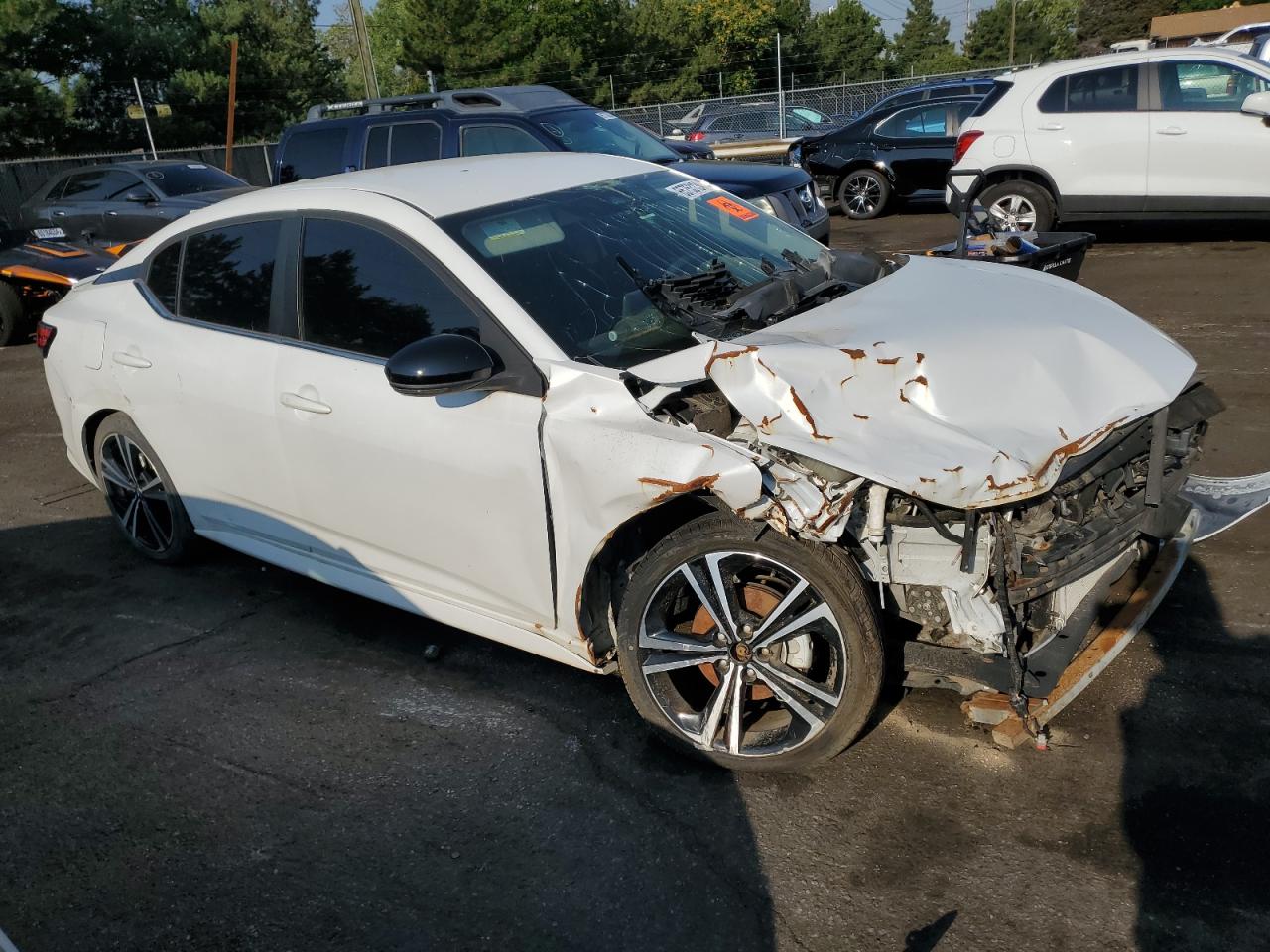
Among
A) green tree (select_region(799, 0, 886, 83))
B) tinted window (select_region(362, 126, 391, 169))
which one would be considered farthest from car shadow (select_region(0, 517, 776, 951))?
green tree (select_region(799, 0, 886, 83))

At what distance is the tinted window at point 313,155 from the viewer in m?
10.3

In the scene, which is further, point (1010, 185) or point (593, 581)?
point (1010, 185)

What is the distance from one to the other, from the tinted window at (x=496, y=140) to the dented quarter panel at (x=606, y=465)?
7.05 m

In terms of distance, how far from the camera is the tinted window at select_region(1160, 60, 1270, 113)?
30.2 ft

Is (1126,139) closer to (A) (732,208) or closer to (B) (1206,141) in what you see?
(B) (1206,141)

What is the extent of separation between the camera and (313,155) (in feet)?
34.4

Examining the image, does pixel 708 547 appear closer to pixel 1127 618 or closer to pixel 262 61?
pixel 1127 618

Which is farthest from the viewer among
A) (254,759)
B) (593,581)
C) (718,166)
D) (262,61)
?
(262,61)

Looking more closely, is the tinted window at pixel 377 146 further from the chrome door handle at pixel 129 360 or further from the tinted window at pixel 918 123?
the tinted window at pixel 918 123

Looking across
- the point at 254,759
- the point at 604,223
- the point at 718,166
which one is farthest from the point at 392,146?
the point at 254,759

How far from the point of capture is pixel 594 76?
52969 mm

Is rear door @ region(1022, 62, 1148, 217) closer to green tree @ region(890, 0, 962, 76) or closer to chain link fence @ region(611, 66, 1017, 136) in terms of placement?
chain link fence @ region(611, 66, 1017, 136)

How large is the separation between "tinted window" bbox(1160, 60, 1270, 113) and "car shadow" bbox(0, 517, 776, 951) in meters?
8.74

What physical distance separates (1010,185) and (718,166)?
10.1 feet
